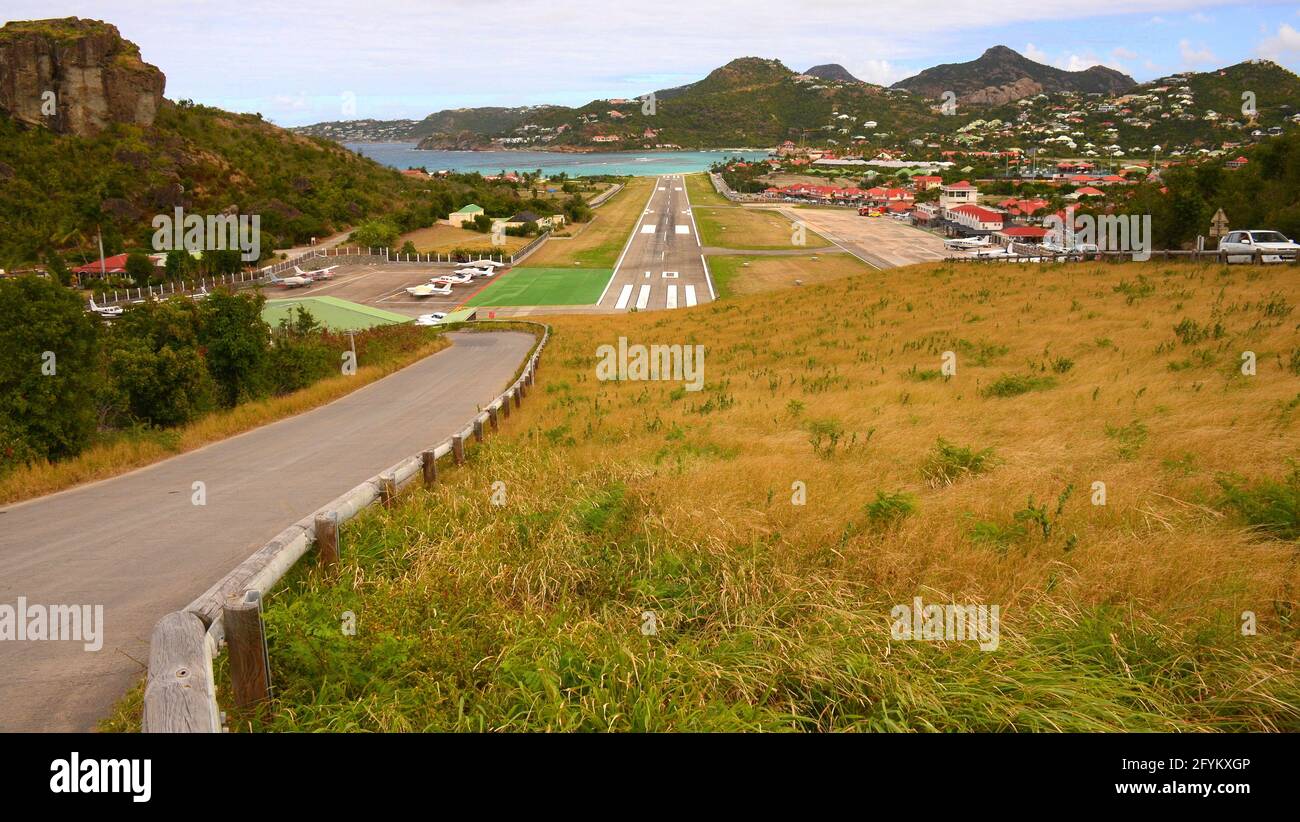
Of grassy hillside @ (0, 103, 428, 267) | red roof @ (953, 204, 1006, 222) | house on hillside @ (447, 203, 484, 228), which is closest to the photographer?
grassy hillside @ (0, 103, 428, 267)

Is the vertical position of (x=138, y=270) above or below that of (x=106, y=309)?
above

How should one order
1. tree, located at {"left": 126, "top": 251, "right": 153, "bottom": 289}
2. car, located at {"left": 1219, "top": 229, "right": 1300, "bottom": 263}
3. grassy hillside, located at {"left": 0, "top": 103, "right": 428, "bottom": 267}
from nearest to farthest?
car, located at {"left": 1219, "top": 229, "right": 1300, "bottom": 263}
tree, located at {"left": 126, "top": 251, "right": 153, "bottom": 289}
grassy hillside, located at {"left": 0, "top": 103, "right": 428, "bottom": 267}

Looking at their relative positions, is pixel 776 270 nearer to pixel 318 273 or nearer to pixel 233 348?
pixel 318 273

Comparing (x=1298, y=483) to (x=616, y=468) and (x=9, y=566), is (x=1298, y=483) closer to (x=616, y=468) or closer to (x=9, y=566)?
(x=616, y=468)

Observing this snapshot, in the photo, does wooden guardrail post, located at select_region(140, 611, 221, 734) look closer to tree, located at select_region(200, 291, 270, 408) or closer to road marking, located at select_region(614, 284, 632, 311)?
tree, located at select_region(200, 291, 270, 408)

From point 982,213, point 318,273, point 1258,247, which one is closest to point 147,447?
point 1258,247

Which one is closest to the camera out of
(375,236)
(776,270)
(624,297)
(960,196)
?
(624,297)

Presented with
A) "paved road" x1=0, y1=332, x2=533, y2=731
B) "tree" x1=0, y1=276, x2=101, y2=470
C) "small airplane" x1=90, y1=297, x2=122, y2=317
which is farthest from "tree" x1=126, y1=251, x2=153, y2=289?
"tree" x1=0, y1=276, x2=101, y2=470
